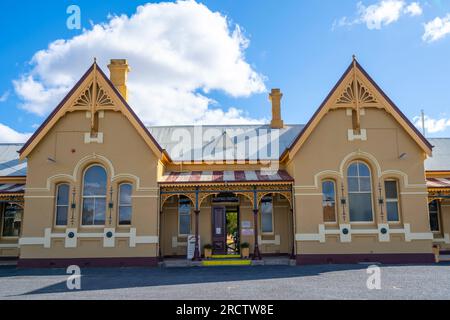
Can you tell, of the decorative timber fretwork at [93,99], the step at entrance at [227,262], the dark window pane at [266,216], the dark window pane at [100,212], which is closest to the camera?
the step at entrance at [227,262]

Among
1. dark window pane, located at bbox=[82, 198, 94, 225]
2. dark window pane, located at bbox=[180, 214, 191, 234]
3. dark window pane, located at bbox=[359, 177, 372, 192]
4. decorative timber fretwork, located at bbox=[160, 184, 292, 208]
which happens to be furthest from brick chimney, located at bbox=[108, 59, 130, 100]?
dark window pane, located at bbox=[359, 177, 372, 192]

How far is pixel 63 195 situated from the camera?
650 inches

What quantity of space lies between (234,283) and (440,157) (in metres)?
14.9

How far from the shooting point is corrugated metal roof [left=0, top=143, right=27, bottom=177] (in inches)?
749

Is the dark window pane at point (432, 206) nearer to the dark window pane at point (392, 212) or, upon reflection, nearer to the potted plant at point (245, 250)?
the dark window pane at point (392, 212)

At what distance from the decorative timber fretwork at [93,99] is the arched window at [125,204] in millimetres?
3705

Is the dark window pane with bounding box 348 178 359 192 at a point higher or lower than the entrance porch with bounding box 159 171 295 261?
higher

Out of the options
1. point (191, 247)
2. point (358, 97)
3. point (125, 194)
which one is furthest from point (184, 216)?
point (358, 97)

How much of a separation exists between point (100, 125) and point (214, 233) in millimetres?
7249

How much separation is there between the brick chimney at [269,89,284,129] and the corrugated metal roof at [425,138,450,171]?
8085 mm

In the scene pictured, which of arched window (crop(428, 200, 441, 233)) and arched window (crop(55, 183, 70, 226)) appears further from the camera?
arched window (crop(428, 200, 441, 233))

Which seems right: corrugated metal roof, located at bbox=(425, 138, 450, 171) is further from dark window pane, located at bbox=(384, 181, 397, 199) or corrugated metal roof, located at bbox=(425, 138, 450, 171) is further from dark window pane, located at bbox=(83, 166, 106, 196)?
dark window pane, located at bbox=(83, 166, 106, 196)

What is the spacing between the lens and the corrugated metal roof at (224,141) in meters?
19.3

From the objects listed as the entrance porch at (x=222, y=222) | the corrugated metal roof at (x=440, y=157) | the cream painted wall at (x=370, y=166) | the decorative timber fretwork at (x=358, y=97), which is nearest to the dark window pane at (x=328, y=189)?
the cream painted wall at (x=370, y=166)
